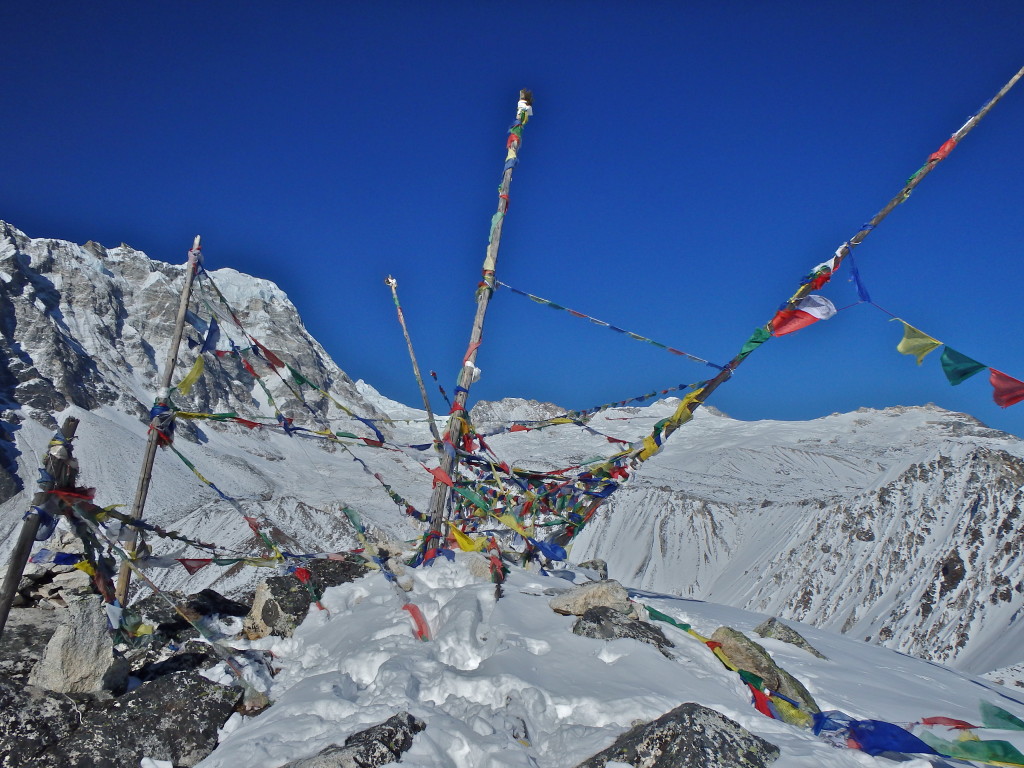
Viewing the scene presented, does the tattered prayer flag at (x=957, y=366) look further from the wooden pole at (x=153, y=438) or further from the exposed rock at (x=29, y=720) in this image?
the exposed rock at (x=29, y=720)

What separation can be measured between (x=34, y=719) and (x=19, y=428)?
95.5 m

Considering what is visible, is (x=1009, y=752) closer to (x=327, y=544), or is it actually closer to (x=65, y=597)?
(x=65, y=597)

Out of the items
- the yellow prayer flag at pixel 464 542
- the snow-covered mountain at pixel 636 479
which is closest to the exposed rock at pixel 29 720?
the snow-covered mountain at pixel 636 479

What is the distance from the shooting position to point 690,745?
3.86 metres

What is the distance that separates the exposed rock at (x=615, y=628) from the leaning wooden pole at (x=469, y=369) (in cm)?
292

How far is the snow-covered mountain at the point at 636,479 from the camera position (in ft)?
93.2

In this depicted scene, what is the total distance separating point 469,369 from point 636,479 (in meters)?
66.2

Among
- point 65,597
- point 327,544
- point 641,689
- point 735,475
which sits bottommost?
point 641,689

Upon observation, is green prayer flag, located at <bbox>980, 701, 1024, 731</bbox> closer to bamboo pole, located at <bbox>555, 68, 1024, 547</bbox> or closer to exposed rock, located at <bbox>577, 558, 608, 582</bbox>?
bamboo pole, located at <bbox>555, 68, 1024, 547</bbox>

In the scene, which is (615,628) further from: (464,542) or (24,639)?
(24,639)

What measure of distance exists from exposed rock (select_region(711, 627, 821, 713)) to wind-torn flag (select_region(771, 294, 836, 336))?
320 cm

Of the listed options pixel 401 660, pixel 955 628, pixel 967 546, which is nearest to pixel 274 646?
pixel 401 660

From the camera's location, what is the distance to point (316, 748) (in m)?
4.27

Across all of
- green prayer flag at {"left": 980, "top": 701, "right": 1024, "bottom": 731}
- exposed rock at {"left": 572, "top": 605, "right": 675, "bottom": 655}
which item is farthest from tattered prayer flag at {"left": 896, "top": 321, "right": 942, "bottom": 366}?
exposed rock at {"left": 572, "top": 605, "right": 675, "bottom": 655}
